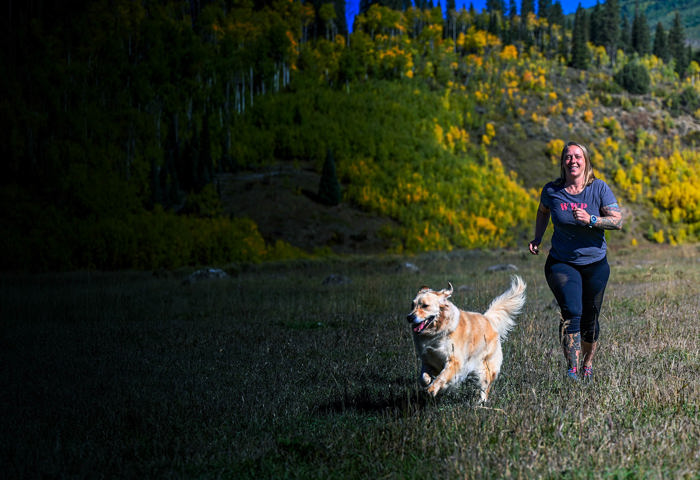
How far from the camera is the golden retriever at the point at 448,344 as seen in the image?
18.3 feet

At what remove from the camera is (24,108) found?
7994 centimetres

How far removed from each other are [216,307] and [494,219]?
55.5m

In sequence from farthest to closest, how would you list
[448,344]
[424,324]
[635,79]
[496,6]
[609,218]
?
[496,6] < [635,79] < [609,218] < [448,344] < [424,324]

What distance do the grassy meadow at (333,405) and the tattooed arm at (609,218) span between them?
5.46ft

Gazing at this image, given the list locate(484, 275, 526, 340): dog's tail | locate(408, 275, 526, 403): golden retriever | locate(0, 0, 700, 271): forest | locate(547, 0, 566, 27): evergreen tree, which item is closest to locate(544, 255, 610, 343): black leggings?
locate(484, 275, 526, 340): dog's tail

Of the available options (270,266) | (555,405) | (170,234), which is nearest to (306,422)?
(555,405)

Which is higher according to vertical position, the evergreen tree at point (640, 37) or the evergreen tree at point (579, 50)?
the evergreen tree at point (640, 37)

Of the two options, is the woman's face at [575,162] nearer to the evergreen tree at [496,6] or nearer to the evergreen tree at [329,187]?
the evergreen tree at [329,187]

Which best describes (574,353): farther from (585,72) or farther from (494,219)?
(585,72)

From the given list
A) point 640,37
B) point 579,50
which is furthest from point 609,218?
point 640,37

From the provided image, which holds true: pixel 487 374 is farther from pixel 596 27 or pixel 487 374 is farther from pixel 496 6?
pixel 496 6

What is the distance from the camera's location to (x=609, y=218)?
6340 mm

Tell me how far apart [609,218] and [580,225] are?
0.97ft

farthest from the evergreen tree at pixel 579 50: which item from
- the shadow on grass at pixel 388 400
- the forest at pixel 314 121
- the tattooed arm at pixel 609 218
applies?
the shadow on grass at pixel 388 400
